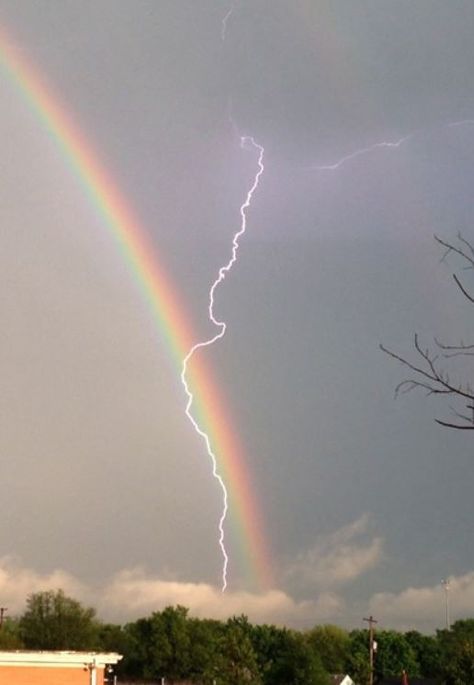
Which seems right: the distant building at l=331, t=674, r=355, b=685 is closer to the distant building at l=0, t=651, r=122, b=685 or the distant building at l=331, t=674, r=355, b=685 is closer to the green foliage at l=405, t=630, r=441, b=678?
the green foliage at l=405, t=630, r=441, b=678

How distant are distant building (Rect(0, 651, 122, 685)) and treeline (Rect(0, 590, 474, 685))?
22.5m

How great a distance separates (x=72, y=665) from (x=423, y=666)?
92.2 meters

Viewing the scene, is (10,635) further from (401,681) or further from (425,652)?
(425,652)

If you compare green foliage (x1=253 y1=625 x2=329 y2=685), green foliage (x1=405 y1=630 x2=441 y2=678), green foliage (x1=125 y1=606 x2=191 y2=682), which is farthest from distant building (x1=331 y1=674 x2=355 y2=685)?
green foliage (x1=405 y1=630 x2=441 y2=678)

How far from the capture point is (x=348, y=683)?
304ft

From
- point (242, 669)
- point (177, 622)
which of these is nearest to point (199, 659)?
point (177, 622)

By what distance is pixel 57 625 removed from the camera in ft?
250

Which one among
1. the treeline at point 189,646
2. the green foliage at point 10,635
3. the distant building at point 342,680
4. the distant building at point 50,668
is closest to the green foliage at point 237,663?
the treeline at point 189,646

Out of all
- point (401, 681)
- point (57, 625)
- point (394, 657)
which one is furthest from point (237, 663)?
point (394, 657)

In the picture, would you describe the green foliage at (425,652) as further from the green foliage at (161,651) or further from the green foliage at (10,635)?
the green foliage at (10,635)

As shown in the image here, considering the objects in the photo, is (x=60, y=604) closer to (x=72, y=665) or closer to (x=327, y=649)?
(x=72, y=665)

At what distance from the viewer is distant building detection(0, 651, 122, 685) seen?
116ft

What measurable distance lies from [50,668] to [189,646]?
52310 mm

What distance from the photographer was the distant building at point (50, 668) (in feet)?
116
